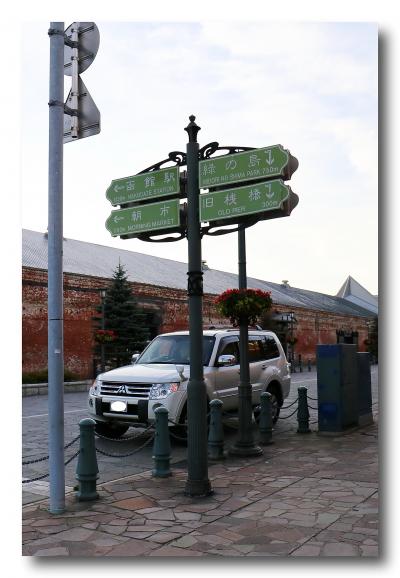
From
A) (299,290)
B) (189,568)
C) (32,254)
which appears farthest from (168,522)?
(299,290)

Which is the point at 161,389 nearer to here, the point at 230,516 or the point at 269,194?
the point at 230,516

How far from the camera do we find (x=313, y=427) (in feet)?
37.7

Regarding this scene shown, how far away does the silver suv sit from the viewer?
30.8 ft

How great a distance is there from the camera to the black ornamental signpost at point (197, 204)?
6090 millimetres

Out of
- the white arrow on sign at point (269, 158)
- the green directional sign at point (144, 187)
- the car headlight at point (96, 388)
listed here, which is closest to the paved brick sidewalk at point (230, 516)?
the car headlight at point (96, 388)

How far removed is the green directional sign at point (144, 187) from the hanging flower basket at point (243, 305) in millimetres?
2363

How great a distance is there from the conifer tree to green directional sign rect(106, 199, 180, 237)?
19.5 m

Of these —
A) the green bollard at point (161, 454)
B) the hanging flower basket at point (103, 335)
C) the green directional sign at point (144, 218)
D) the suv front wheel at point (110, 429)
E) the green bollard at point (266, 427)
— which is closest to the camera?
the green directional sign at point (144, 218)

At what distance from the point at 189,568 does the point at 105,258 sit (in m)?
27.9

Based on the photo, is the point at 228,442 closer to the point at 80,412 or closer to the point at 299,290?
the point at 80,412

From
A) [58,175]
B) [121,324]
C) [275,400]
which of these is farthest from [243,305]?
[121,324]

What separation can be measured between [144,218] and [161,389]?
3537mm

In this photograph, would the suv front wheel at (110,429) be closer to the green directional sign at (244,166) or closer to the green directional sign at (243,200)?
the green directional sign at (243,200)

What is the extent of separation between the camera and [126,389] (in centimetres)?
963
